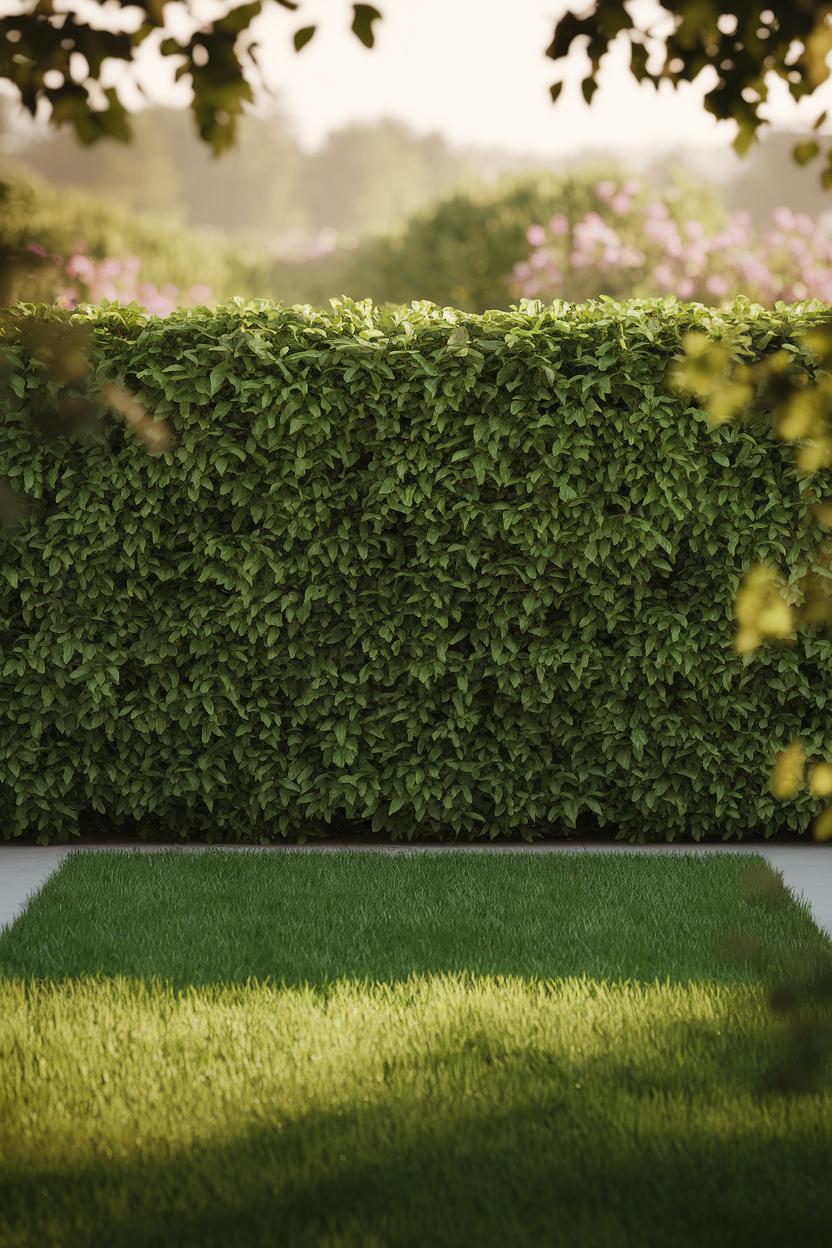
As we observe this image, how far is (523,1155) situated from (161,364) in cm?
494

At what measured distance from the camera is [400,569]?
7344mm

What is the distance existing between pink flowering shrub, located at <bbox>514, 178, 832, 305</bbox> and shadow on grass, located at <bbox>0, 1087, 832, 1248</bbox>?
1657 cm

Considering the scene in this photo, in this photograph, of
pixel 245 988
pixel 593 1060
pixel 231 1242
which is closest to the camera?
pixel 231 1242

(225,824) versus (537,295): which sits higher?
(537,295)

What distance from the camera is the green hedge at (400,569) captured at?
7.25 m

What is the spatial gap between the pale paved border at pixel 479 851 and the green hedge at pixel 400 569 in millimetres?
194

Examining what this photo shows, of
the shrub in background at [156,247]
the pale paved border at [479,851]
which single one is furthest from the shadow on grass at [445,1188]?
the shrub in background at [156,247]

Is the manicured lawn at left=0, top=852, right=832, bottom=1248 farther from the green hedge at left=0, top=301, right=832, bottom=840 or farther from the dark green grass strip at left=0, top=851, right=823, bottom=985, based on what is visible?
the green hedge at left=0, top=301, right=832, bottom=840

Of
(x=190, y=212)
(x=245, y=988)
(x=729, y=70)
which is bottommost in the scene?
(x=245, y=988)

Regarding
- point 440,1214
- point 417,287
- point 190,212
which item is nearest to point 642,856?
point 440,1214

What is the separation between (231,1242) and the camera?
2.98 meters

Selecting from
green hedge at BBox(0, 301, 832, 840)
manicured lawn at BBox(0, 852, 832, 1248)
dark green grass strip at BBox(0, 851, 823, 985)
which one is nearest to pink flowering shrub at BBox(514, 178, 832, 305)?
green hedge at BBox(0, 301, 832, 840)

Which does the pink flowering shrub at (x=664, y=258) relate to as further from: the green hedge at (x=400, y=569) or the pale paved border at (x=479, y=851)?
the pale paved border at (x=479, y=851)

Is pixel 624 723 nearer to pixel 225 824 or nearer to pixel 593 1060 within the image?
pixel 225 824
